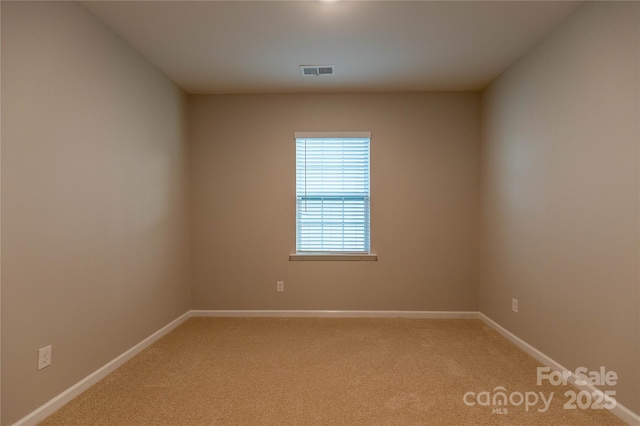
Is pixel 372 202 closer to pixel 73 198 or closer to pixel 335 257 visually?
pixel 335 257

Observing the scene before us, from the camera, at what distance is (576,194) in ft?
7.86

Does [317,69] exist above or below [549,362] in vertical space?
above

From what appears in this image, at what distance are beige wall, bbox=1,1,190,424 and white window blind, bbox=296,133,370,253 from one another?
1.55m

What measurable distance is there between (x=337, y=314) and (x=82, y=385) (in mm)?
2490

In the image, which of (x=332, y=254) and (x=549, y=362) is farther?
(x=332, y=254)

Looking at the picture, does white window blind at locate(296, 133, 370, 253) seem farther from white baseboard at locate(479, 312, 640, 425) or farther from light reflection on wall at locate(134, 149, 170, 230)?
white baseboard at locate(479, 312, 640, 425)

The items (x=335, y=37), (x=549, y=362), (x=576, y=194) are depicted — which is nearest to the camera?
(x=576, y=194)

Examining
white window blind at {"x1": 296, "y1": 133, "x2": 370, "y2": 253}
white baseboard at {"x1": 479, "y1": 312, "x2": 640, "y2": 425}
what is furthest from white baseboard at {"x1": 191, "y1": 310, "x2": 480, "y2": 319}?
white window blind at {"x1": 296, "y1": 133, "x2": 370, "y2": 253}

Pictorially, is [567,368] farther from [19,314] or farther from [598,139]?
[19,314]

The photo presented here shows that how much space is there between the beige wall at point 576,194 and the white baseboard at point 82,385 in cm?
333

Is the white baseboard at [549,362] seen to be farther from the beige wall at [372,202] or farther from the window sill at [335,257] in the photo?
the window sill at [335,257]

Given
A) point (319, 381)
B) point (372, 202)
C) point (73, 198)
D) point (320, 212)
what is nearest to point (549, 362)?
point (319, 381)

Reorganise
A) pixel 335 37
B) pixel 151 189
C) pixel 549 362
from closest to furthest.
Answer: pixel 549 362 < pixel 335 37 < pixel 151 189

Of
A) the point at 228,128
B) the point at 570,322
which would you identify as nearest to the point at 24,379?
the point at 228,128
